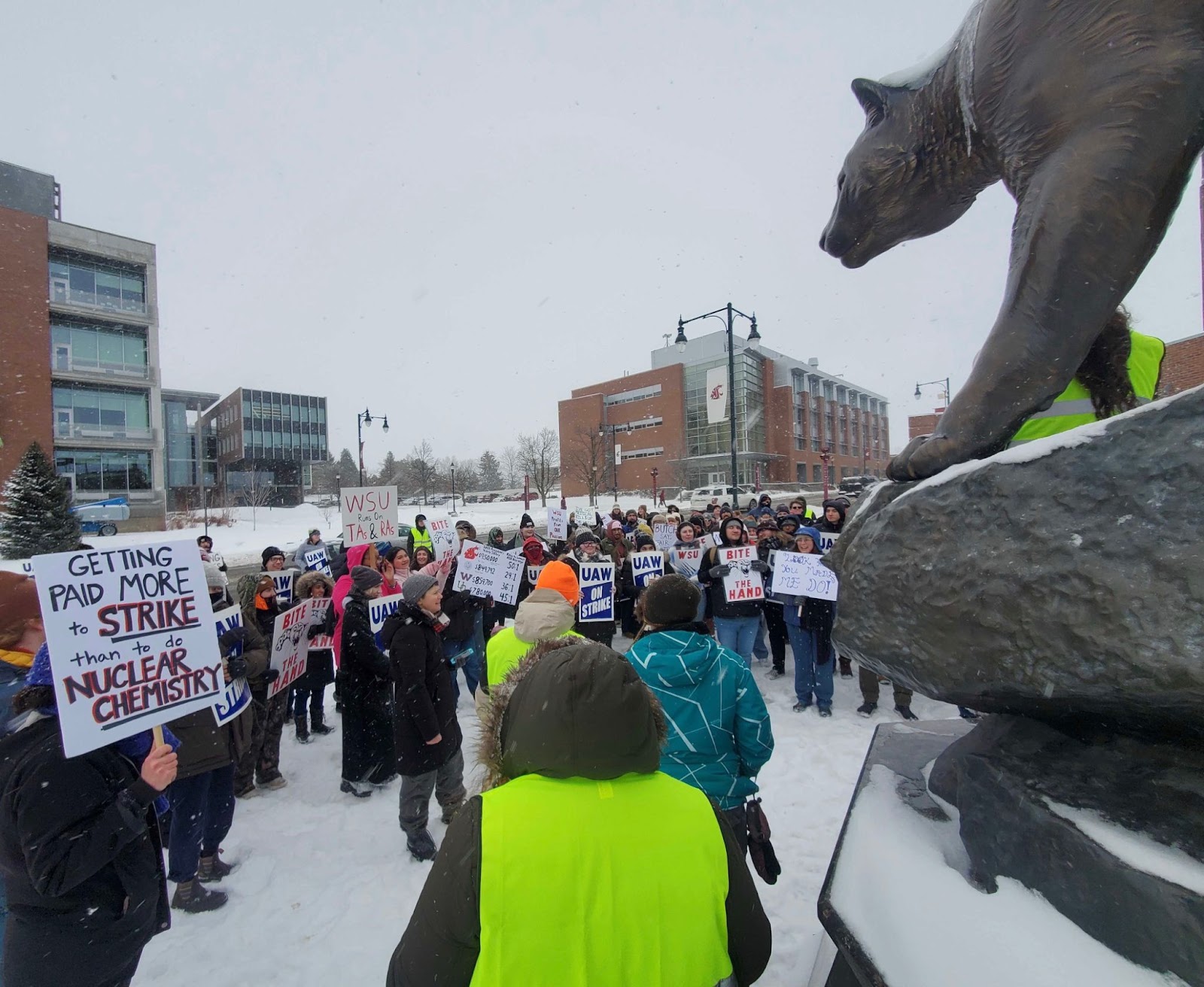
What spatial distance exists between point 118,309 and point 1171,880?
145ft

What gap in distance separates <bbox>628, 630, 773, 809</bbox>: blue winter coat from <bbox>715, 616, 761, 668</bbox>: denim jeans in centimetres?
423

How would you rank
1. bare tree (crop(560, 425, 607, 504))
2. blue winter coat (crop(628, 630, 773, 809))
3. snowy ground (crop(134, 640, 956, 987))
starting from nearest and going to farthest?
blue winter coat (crop(628, 630, 773, 809)), snowy ground (crop(134, 640, 956, 987)), bare tree (crop(560, 425, 607, 504))

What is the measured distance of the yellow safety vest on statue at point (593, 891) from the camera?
129 centimetres

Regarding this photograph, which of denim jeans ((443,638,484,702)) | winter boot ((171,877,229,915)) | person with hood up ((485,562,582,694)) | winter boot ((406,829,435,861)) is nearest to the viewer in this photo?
winter boot ((171,877,229,915))

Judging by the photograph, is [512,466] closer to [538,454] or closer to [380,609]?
[538,454]

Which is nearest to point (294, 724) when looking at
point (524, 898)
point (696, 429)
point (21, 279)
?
point (524, 898)

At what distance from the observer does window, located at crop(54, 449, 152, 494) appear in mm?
32031

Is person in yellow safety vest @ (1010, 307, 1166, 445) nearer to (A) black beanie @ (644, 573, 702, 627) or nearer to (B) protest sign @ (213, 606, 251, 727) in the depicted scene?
(A) black beanie @ (644, 573, 702, 627)

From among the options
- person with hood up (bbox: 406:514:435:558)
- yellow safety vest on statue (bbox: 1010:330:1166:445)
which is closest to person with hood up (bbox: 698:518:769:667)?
yellow safety vest on statue (bbox: 1010:330:1166:445)

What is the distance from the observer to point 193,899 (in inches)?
145

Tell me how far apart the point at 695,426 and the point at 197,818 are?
5788 centimetres

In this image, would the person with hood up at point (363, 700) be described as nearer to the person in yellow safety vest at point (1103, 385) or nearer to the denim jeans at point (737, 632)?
the denim jeans at point (737, 632)

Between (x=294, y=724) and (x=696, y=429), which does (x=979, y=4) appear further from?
(x=696, y=429)

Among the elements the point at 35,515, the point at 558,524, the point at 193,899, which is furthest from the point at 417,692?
the point at 35,515
